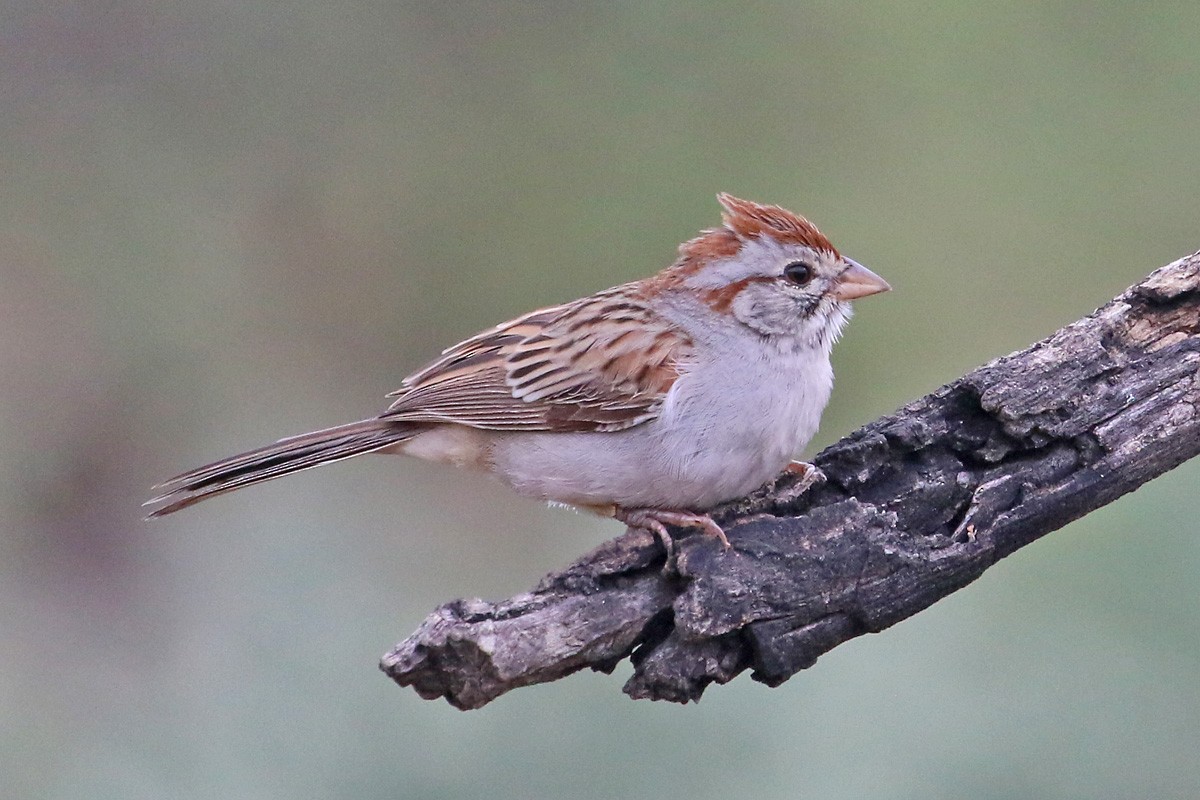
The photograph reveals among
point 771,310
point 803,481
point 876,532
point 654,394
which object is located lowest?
point 876,532

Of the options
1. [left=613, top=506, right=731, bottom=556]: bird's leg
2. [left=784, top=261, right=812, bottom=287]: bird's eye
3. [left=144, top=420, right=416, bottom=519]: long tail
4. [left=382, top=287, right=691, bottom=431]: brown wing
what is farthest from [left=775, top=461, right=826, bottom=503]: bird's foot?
[left=144, top=420, right=416, bottom=519]: long tail

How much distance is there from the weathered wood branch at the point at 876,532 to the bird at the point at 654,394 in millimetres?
234

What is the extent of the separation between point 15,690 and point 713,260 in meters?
3.53

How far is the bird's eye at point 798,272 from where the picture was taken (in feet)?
15.9

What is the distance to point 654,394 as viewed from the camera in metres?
4.71

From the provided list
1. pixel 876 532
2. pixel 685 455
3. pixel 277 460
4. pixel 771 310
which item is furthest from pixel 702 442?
pixel 277 460

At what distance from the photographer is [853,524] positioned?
4.07 m

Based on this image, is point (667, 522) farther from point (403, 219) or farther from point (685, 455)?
point (403, 219)

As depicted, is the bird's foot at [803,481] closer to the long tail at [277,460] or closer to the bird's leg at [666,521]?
the bird's leg at [666,521]

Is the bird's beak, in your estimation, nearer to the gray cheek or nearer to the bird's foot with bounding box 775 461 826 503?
the gray cheek

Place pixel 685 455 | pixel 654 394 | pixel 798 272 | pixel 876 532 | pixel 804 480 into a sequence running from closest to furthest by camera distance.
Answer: pixel 876 532 < pixel 804 480 < pixel 685 455 < pixel 654 394 < pixel 798 272

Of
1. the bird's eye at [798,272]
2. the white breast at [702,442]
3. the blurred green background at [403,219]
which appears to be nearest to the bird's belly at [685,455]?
the white breast at [702,442]

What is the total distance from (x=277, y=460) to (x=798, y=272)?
183cm

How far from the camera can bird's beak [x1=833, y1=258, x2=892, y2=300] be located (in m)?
4.86
